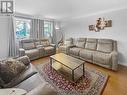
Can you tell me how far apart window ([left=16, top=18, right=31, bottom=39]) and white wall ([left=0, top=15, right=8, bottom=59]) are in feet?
3.20

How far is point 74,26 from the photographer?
19.3 ft

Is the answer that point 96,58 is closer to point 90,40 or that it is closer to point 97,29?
point 90,40

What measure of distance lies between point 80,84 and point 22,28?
4.52 metres

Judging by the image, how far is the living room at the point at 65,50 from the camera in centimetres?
182

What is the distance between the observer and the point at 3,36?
412cm

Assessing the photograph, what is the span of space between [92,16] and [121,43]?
1.84 meters

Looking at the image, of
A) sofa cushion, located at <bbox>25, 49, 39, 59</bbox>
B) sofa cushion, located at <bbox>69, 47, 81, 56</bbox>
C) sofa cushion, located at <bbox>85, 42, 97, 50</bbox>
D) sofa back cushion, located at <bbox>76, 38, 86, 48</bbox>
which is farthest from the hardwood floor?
sofa cushion, located at <bbox>25, 49, 39, 59</bbox>

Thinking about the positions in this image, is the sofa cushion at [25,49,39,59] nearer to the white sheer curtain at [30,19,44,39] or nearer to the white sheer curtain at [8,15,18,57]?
the white sheer curtain at [8,15,18,57]

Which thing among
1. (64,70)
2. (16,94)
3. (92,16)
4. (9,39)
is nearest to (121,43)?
(92,16)

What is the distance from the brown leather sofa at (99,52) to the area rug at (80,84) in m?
0.66

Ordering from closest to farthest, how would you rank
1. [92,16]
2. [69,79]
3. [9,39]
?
[69,79] → [9,39] → [92,16]

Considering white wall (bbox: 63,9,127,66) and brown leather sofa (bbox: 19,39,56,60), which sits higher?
white wall (bbox: 63,9,127,66)

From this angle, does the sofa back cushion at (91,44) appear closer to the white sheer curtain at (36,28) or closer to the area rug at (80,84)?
the area rug at (80,84)

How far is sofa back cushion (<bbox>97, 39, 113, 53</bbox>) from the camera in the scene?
3.79m
